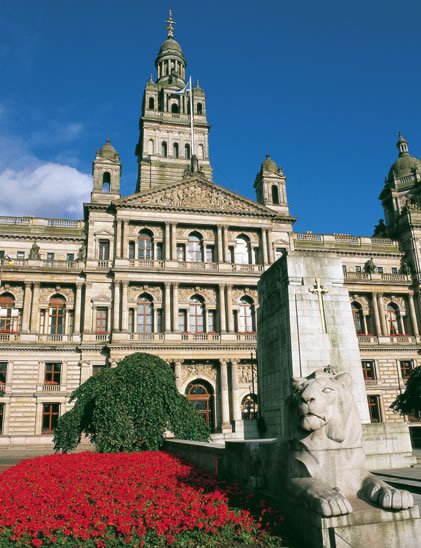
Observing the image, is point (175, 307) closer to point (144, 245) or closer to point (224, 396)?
point (144, 245)

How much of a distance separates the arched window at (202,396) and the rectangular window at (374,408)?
13.8 meters

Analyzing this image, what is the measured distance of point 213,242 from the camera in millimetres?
39406

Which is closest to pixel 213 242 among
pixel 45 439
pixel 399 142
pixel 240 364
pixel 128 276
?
pixel 128 276

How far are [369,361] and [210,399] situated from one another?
48.0 feet

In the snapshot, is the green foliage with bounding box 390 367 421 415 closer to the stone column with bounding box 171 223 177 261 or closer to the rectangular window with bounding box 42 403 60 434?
the stone column with bounding box 171 223 177 261

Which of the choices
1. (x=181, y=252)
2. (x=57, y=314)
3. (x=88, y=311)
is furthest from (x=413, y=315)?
(x=57, y=314)

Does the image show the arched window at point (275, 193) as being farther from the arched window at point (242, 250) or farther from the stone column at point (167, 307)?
the stone column at point (167, 307)

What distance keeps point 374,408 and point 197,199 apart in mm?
23253

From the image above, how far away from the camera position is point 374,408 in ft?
129

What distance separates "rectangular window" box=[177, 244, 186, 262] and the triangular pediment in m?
3.17

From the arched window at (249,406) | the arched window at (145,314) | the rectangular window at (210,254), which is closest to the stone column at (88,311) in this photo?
the arched window at (145,314)

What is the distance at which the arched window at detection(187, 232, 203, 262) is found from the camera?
128ft

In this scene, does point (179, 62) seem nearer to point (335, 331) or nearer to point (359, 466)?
point (335, 331)

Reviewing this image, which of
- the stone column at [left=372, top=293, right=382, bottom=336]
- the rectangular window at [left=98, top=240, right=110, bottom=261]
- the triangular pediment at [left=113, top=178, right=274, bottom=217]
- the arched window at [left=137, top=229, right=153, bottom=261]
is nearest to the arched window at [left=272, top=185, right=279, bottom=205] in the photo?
the triangular pediment at [left=113, top=178, right=274, bottom=217]
